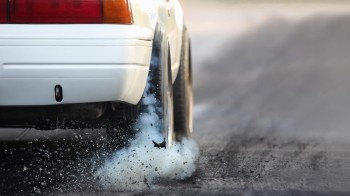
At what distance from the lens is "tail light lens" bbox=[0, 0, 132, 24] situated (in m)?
7.04

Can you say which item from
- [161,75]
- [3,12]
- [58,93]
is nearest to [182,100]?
[161,75]

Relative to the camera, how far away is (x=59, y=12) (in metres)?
7.05

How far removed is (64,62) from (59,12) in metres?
0.28

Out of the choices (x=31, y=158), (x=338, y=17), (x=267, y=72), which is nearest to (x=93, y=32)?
(x=31, y=158)

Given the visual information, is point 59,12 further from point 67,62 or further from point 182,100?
point 182,100

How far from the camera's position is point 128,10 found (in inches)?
282

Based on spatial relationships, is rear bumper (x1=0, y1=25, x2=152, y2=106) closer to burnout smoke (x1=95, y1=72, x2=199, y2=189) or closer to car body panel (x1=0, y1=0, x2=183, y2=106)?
car body panel (x1=0, y1=0, x2=183, y2=106)

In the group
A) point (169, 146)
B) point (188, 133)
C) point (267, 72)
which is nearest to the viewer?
point (169, 146)

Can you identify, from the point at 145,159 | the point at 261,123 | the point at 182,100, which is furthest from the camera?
the point at 261,123

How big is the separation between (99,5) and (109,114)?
0.83 metres

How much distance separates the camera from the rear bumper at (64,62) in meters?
7.00

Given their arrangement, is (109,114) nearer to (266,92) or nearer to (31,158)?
(31,158)

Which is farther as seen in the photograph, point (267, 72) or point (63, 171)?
point (267, 72)

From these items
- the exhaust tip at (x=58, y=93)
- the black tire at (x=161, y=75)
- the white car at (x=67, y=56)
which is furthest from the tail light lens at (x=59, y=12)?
the black tire at (x=161, y=75)
